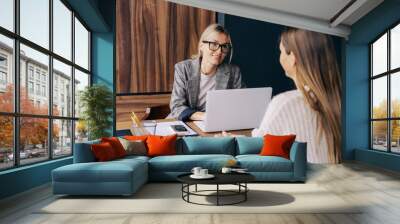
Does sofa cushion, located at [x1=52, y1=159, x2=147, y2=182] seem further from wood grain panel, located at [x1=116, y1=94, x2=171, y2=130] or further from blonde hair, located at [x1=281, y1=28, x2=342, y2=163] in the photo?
blonde hair, located at [x1=281, y1=28, x2=342, y2=163]

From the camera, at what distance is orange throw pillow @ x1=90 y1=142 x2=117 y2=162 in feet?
18.4

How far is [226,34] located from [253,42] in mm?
635

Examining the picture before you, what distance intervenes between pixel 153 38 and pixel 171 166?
12.1 feet

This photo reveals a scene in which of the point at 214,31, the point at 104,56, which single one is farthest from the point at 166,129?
the point at 214,31

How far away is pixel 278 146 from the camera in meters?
6.37

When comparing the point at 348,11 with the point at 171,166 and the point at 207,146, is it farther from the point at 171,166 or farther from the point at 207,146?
the point at 171,166

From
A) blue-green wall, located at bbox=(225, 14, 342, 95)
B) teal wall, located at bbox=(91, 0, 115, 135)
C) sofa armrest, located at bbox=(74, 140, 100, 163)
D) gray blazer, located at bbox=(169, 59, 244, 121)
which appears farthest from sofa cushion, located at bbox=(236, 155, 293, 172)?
teal wall, located at bbox=(91, 0, 115, 135)

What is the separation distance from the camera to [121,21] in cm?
859

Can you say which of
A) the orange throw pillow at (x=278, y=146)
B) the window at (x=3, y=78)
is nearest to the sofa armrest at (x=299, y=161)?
the orange throw pillow at (x=278, y=146)

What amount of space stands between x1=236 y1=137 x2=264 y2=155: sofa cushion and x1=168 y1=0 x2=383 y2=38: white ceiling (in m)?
2.91

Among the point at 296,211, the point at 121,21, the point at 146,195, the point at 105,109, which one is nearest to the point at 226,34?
the point at 121,21

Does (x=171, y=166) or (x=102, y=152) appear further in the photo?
(x=171, y=166)

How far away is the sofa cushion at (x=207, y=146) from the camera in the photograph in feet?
22.3

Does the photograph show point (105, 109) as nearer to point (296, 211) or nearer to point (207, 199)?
point (207, 199)
